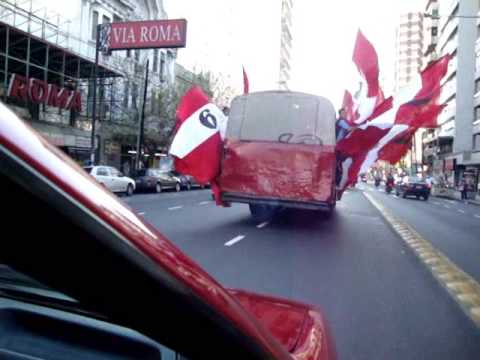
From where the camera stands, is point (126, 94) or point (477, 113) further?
point (477, 113)

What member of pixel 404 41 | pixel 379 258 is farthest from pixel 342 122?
pixel 404 41

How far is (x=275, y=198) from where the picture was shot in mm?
10617

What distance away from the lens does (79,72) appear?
1000 inches

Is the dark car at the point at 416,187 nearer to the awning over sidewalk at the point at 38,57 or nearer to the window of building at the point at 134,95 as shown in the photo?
the window of building at the point at 134,95

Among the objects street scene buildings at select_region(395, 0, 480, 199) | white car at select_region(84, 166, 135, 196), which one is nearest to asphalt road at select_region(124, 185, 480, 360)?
white car at select_region(84, 166, 135, 196)

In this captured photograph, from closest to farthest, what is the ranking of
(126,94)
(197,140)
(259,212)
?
(197,140), (259,212), (126,94)

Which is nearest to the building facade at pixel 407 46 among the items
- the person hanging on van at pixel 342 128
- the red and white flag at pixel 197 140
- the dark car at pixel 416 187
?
the dark car at pixel 416 187

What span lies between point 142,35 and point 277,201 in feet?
71.3

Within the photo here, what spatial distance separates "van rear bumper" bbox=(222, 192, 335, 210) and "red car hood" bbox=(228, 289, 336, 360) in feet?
26.8

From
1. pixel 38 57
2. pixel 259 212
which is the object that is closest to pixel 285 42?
pixel 38 57

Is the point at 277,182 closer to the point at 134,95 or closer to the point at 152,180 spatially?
the point at 152,180

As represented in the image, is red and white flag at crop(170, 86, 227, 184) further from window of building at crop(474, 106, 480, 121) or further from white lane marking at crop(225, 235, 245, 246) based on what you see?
window of building at crop(474, 106, 480, 121)

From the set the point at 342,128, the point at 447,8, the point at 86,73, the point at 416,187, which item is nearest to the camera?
the point at 342,128

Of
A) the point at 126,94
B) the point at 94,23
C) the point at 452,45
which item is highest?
the point at 452,45
